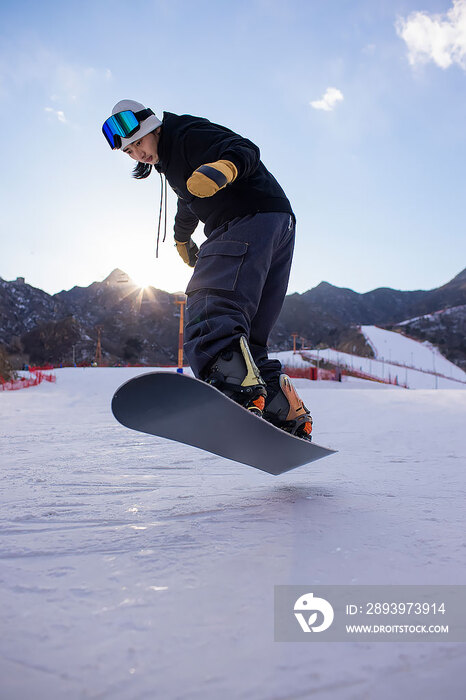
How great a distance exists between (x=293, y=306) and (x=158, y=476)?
105377mm

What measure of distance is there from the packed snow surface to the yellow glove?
97cm

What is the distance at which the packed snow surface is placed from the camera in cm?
50

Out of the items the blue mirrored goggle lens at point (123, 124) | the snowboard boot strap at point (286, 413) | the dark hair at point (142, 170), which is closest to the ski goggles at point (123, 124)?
the blue mirrored goggle lens at point (123, 124)

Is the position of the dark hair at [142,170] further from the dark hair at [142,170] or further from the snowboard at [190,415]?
the snowboard at [190,415]

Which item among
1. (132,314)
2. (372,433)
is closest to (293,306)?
(132,314)

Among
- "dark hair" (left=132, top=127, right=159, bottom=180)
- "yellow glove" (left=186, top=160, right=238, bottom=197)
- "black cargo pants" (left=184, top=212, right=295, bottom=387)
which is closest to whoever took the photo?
"yellow glove" (left=186, top=160, right=238, bottom=197)

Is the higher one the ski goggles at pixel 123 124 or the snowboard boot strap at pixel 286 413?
the ski goggles at pixel 123 124

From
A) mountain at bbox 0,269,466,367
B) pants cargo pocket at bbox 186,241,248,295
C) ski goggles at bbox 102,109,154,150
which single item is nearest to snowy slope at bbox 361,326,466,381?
mountain at bbox 0,269,466,367

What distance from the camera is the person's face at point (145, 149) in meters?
1.79

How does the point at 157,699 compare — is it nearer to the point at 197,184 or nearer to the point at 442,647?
the point at 442,647

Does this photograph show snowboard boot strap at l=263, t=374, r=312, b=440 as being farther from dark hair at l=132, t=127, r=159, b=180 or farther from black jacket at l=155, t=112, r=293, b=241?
dark hair at l=132, t=127, r=159, b=180

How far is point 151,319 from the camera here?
87.5m

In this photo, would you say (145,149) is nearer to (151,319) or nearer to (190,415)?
(190,415)

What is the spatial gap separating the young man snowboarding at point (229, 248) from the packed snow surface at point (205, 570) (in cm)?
37
